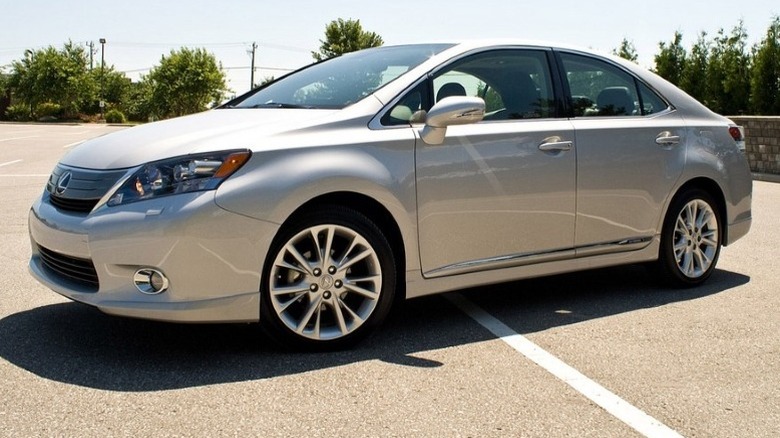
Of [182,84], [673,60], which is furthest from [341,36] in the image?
[673,60]

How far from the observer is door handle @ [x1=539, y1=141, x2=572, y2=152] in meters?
5.21

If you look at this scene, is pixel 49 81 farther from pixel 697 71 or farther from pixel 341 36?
pixel 697 71

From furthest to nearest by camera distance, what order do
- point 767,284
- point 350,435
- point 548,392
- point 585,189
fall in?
point 767,284
point 585,189
point 548,392
point 350,435

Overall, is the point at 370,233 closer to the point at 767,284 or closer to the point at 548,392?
the point at 548,392

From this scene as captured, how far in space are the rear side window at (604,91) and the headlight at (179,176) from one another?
7.67 feet

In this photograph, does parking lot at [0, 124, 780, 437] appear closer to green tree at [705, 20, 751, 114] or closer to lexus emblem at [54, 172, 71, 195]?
lexus emblem at [54, 172, 71, 195]

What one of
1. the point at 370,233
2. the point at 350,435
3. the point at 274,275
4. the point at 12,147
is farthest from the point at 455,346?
the point at 12,147

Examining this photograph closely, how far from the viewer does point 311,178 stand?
14.2ft

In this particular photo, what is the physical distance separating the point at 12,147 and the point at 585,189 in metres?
22.0

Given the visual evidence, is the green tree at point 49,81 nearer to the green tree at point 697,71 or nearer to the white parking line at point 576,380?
the green tree at point 697,71

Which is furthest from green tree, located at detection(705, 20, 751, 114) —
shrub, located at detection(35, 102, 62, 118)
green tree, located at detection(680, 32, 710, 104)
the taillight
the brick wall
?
shrub, located at detection(35, 102, 62, 118)

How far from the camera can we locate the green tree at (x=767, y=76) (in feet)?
70.0

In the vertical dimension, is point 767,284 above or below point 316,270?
below

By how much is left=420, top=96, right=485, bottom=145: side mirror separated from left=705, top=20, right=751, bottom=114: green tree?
20.0 metres
